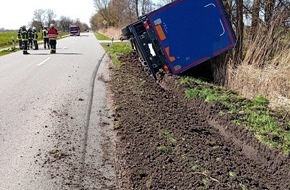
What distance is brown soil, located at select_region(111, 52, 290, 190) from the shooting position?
3.64 meters

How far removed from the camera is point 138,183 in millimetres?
3631

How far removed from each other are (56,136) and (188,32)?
447 centimetres

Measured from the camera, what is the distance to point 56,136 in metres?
5.23

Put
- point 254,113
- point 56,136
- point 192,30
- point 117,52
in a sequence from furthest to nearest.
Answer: point 117,52, point 192,30, point 254,113, point 56,136

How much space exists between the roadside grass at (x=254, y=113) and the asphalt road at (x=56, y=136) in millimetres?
1879

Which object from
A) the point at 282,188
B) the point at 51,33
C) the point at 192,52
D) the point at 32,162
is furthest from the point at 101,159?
the point at 51,33

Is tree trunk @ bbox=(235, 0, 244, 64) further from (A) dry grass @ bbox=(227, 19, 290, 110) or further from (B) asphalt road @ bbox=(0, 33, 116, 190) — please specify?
(B) asphalt road @ bbox=(0, 33, 116, 190)

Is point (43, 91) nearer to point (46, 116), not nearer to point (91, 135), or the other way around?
point (46, 116)

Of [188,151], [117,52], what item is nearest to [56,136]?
[188,151]

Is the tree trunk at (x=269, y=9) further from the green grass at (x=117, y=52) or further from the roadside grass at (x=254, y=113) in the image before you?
the green grass at (x=117, y=52)

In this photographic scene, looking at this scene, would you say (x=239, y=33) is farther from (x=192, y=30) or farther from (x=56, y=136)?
(x=56, y=136)

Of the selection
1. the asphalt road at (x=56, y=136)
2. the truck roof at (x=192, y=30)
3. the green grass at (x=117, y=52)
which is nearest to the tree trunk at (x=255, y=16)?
the truck roof at (x=192, y=30)

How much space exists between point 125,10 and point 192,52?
114 feet

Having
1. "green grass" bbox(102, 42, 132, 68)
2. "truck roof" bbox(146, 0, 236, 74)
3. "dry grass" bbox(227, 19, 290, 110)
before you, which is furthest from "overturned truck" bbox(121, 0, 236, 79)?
"green grass" bbox(102, 42, 132, 68)
